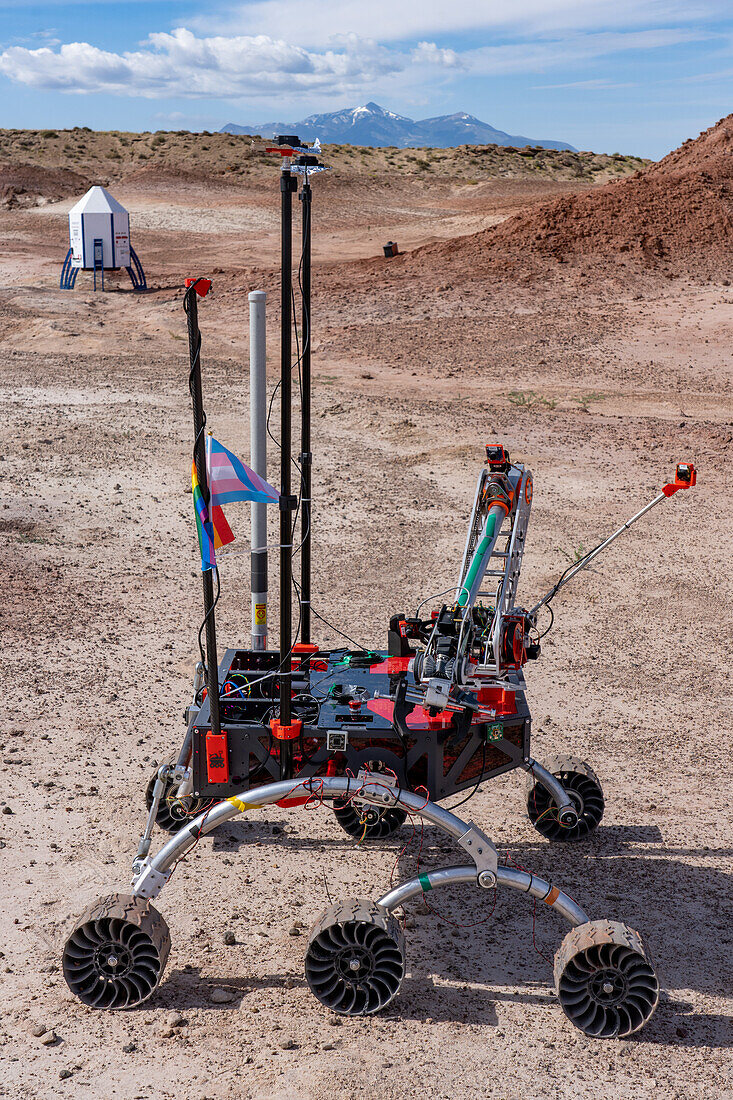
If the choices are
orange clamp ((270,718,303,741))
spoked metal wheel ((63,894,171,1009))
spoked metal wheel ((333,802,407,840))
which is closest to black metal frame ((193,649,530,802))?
orange clamp ((270,718,303,741))

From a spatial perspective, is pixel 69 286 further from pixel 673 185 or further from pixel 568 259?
pixel 673 185

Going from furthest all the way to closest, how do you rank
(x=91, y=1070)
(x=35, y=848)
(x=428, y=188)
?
(x=428, y=188) < (x=35, y=848) < (x=91, y=1070)

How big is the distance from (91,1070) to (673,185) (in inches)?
1236

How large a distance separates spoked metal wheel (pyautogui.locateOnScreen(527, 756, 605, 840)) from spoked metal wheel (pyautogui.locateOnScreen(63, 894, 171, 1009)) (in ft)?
9.82

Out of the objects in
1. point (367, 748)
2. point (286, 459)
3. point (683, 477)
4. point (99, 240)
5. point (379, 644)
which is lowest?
point (379, 644)

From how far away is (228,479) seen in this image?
6.24 m

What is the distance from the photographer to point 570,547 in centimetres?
1345

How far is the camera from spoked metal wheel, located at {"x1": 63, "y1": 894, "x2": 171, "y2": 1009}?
5605 millimetres

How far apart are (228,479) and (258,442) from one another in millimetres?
1640

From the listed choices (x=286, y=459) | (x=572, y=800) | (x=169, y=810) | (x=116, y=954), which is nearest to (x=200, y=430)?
(x=286, y=459)

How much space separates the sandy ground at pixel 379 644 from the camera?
215 inches

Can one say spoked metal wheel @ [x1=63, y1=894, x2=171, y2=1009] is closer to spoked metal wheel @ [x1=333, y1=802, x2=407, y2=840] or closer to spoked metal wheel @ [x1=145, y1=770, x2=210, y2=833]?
spoked metal wheel @ [x1=145, y1=770, x2=210, y2=833]

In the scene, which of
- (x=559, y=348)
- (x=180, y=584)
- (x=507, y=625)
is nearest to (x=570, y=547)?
(x=180, y=584)

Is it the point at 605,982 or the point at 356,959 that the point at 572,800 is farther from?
the point at 356,959
